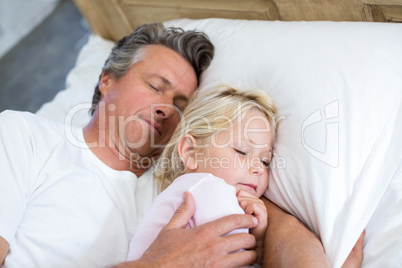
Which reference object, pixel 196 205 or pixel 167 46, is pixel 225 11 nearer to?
pixel 167 46

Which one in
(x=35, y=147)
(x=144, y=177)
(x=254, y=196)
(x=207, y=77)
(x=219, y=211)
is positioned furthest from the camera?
(x=207, y=77)

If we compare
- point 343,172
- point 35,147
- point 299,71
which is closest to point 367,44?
point 299,71

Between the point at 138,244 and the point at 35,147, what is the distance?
50 centimetres

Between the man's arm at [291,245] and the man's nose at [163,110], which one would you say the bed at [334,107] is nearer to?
the man's arm at [291,245]

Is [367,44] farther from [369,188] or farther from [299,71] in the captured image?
[369,188]

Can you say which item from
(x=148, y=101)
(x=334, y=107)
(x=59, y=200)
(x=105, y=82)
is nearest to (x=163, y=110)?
(x=148, y=101)

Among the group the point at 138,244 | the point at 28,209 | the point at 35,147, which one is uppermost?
the point at 35,147

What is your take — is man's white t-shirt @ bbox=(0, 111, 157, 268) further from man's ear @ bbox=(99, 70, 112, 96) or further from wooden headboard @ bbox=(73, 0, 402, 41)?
wooden headboard @ bbox=(73, 0, 402, 41)

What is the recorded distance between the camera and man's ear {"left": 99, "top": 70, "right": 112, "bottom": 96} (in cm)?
169

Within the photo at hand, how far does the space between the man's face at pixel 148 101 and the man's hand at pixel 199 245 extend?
518mm

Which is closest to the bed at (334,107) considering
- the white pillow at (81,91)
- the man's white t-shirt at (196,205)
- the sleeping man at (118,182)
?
the sleeping man at (118,182)

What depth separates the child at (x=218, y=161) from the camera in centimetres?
115

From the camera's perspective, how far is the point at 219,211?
1.10 m

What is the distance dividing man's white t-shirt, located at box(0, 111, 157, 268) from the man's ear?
11.5 inches
